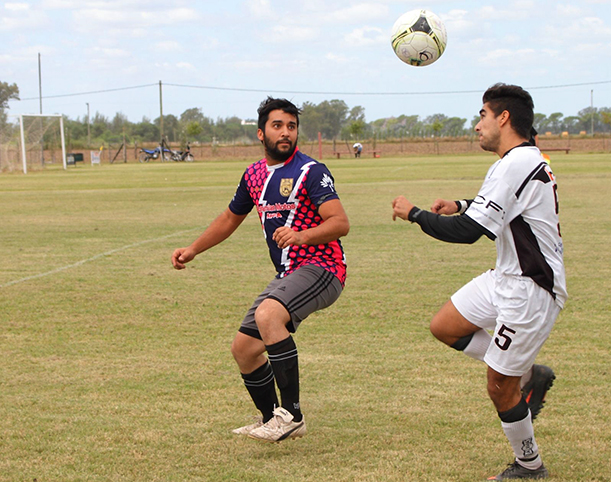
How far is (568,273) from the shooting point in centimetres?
1026

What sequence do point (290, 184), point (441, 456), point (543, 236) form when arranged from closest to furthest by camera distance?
point (543, 236)
point (441, 456)
point (290, 184)

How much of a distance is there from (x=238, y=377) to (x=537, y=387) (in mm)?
2518

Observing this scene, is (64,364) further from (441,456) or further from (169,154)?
(169,154)

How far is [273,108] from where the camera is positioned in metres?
4.85

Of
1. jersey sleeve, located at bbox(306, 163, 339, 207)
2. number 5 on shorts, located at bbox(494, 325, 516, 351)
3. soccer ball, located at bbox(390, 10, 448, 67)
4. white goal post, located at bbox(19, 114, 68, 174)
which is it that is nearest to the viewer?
number 5 on shorts, located at bbox(494, 325, 516, 351)

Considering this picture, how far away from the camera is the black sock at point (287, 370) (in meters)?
4.47

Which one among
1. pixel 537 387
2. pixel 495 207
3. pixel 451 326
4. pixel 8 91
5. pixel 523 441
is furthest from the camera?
pixel 8 91

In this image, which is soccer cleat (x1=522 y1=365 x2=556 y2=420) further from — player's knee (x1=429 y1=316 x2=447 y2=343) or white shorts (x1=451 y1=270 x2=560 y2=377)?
player's knee (x1=429 y1=316 x2=447 y2=343)

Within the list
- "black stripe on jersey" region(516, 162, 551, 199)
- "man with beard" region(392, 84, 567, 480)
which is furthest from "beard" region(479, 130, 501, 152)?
"black stripe on jersey" region(516, 162, 551, 199)

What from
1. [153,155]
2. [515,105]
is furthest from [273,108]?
[153,155]

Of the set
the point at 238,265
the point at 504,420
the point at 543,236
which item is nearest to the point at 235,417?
the point at 504,420

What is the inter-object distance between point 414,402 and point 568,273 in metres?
5.73

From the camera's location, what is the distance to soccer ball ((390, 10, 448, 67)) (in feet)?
20.7

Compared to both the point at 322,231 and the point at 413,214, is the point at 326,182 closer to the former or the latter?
the point at 322,231
